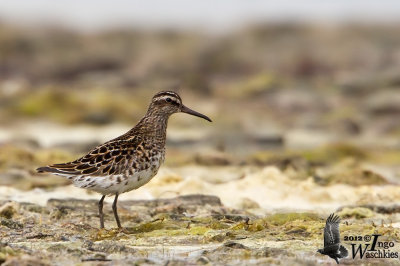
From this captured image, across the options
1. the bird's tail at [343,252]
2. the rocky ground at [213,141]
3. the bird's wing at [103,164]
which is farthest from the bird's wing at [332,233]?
the bird's wing at [103,164]

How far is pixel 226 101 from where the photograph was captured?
26125 mm

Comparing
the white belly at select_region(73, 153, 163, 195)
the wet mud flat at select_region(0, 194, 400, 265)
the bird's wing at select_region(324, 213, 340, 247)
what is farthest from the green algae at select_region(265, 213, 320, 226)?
the white belly at select_region(73, 153, 163, 195)

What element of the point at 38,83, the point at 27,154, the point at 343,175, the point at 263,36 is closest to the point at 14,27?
the point at 38,83

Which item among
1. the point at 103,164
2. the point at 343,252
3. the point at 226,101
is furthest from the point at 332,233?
the point at 226,101

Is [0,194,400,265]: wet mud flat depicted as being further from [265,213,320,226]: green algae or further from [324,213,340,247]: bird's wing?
[324,213,340,247]: bird's wing

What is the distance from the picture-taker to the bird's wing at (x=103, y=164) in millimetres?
9594

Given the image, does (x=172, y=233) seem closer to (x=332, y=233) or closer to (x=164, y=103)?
(x=332, y=233)

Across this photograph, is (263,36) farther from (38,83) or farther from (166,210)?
(166,210)

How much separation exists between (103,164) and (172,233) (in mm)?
1105

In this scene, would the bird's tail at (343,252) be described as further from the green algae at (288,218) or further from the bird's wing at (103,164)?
the bird's wing at (103,164)

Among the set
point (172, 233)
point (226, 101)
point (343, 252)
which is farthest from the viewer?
point (226, 101)

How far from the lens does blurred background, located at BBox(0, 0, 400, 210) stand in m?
13.0

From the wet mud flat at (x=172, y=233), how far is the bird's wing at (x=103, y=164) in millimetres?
623

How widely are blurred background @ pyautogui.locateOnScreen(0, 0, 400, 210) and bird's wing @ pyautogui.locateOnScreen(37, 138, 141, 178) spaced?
2032mm
